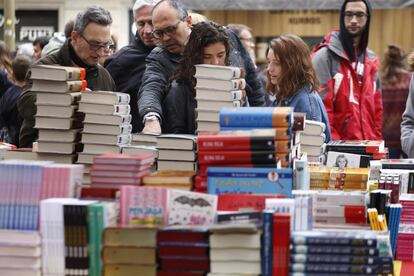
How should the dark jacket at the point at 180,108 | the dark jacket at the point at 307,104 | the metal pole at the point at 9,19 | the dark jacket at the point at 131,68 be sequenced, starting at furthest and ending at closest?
the metal pole at the point at 9,19
the dark jacket at the point at 131,68
the dark jacket at the point at 307,104
the dark jacket at the point at 180,108

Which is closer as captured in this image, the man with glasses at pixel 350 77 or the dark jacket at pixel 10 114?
the man with glasses at pixel 350 77

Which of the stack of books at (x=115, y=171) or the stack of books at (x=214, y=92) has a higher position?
the stack of books at (x=214, y=92)

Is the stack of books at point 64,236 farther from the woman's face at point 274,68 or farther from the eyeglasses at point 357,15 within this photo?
the eyeglasses at point 357,15

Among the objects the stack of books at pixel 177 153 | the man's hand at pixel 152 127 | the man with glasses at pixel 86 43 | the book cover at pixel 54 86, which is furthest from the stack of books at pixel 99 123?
the man with glasses at pixel 86 43

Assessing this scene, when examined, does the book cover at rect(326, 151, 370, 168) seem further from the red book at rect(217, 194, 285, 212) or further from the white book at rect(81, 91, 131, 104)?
the red book at rect(217, 194, 285, 212)

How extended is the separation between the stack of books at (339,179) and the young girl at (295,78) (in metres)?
1.56

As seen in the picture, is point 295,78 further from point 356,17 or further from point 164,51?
point 356,17

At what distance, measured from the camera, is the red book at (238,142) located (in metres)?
4.48

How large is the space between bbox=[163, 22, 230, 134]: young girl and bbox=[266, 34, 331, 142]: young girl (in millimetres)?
869

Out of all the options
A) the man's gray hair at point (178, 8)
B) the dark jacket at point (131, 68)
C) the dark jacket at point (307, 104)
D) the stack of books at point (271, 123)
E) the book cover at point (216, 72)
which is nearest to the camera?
the stack of books at point (271, 123)

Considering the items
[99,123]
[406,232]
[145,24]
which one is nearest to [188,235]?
[99,123]

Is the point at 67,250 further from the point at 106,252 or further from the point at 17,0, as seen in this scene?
the point at 17,0

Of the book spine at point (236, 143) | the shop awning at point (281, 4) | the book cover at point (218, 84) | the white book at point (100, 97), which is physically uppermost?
the shop awning at point (281, 4)

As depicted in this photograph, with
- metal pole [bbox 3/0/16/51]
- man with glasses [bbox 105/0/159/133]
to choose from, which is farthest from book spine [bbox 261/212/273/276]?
metal pole [bbox 3/0/16/51]
